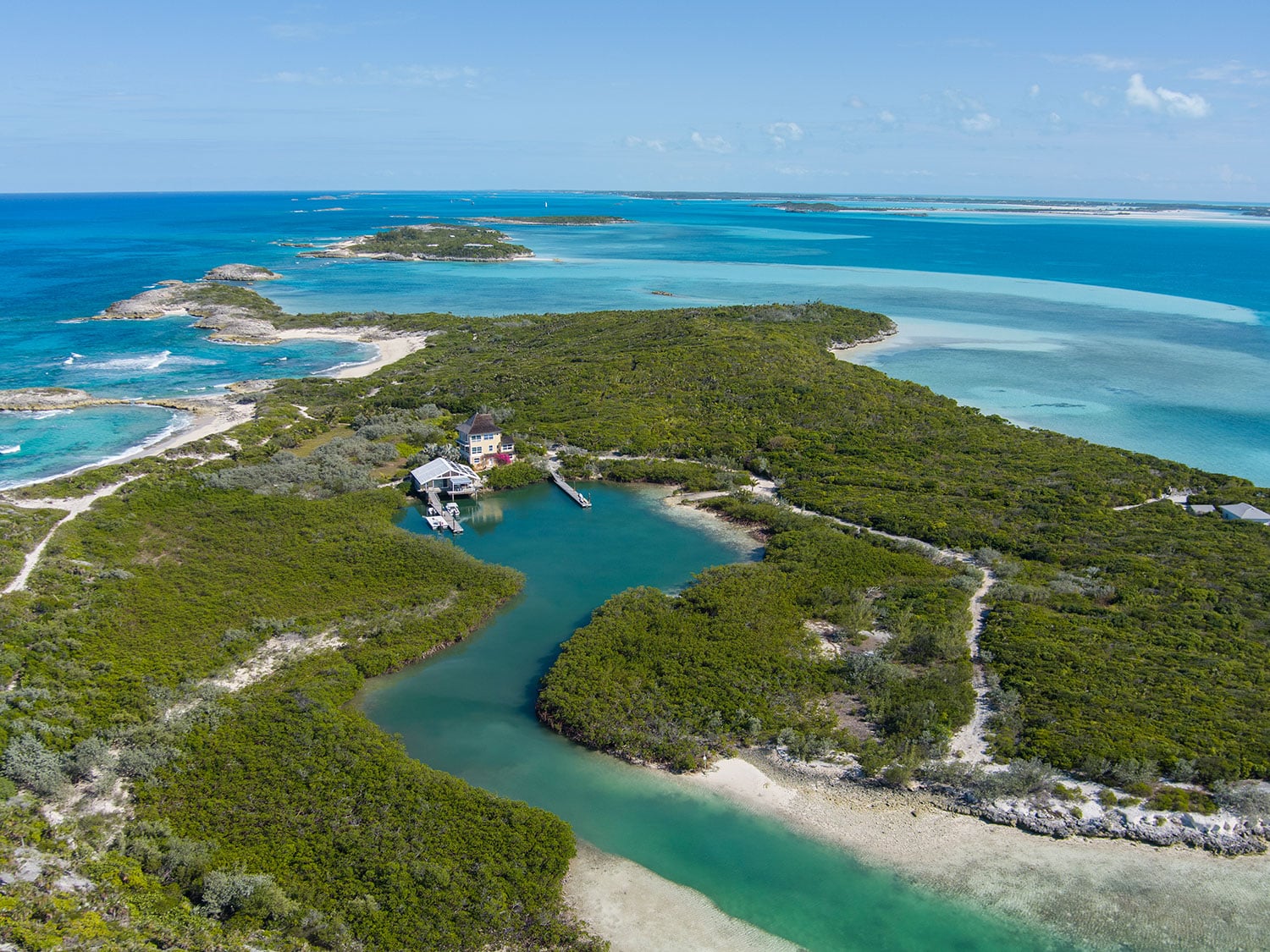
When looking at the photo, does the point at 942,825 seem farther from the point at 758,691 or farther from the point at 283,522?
the point at 283,522

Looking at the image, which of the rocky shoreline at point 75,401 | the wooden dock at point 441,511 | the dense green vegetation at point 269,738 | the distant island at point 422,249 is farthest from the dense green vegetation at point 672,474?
the distant island at point 422,249

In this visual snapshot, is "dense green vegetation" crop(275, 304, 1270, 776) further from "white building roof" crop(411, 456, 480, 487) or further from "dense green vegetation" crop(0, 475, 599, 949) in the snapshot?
"dense green vegetation" crop(0, 475, 599, 949)

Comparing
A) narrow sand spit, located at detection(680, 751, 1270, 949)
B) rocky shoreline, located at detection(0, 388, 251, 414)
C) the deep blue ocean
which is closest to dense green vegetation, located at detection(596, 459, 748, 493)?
narrow sand spit, located at detection(680, 751, 1270, 949)

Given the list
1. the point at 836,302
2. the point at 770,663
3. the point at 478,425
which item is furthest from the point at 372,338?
the point at 770,663

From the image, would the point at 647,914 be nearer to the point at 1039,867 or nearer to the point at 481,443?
the point at 1039,867

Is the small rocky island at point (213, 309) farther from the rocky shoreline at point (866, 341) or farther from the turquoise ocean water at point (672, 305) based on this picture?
the rocky shoreline at point (866, 341)

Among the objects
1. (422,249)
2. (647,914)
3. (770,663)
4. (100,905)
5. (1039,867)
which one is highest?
Result: (422,249)

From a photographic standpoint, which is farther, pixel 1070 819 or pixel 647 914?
pixel 1070 819

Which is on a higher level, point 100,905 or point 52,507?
point 52,507
